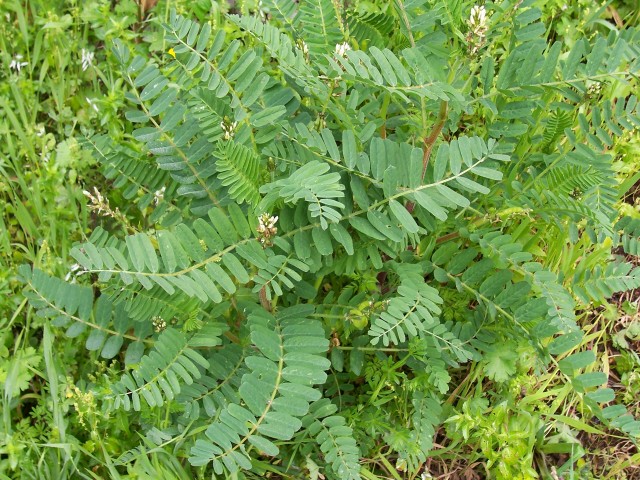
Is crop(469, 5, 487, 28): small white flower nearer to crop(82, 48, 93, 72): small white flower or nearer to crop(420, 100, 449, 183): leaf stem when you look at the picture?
crop(420, 100, 449, 183): leaf stem

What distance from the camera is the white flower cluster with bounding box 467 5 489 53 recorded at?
1679 mm

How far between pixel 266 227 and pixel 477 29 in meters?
0.73

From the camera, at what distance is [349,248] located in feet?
5.88

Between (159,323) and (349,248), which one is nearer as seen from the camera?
(349,248)

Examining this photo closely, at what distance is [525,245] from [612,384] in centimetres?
62

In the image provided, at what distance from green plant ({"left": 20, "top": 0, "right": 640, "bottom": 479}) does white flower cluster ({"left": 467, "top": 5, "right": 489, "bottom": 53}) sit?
13 millimetres

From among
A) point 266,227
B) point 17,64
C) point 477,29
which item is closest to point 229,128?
point 266,227

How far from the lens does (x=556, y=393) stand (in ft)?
7.58

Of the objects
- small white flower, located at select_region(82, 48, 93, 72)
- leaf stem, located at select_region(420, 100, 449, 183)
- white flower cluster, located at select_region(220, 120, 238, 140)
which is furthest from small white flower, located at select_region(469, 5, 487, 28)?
small white flower, located at select_region(82, 48, 93, 72)

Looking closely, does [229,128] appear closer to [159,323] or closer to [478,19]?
[159,323]

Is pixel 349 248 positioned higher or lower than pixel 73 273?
higher

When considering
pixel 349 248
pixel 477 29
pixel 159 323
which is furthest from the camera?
pixel 159 323

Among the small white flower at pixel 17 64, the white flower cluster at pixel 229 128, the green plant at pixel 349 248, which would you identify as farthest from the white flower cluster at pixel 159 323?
the small white flower at pixel 17 64

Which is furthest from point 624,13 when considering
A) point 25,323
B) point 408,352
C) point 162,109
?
point 25,323
